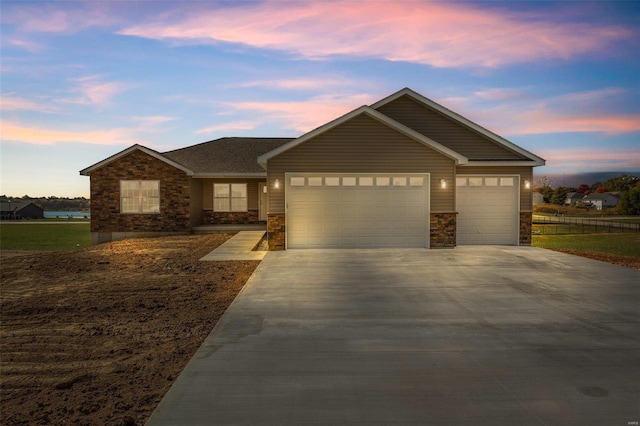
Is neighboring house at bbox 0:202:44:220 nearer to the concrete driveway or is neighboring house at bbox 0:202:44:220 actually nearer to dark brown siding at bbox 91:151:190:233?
dark brown siding at bbox 91:151:190:233

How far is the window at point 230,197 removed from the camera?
21.8 meters

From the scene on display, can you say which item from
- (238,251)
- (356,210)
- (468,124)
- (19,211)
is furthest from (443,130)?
(19,211)

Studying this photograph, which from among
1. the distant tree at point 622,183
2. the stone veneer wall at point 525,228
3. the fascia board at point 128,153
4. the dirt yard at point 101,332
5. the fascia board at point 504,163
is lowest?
the dirt yard at point 101,332

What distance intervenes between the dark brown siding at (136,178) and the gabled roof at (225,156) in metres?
1.00

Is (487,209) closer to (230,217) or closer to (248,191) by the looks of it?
(248,191)

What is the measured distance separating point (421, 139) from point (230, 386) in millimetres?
11467

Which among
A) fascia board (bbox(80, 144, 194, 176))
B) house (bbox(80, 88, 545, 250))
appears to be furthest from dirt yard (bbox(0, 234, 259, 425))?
fascia board (bbox(80, 144, 194, 176))

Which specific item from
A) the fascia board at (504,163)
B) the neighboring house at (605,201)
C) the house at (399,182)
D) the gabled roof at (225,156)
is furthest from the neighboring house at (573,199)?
the house at (399,182)

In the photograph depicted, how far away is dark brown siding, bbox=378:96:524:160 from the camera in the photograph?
606 inches

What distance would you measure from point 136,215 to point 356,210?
40.4 feet

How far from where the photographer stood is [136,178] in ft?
63.8

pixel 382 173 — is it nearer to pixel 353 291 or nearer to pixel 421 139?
pixel 421 139

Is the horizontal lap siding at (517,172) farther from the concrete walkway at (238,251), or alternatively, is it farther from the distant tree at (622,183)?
the distant tree at (622,183)

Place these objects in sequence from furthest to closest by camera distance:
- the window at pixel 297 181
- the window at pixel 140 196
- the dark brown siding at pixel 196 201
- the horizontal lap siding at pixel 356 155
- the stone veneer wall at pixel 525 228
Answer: the dark brown siding at pixel 196 201 < the window at pixel 140 196 < the stone veneer wall at pixel 525 228 < the window at pixel 297 181 < the horizontal lap siding at pixel 356 155
